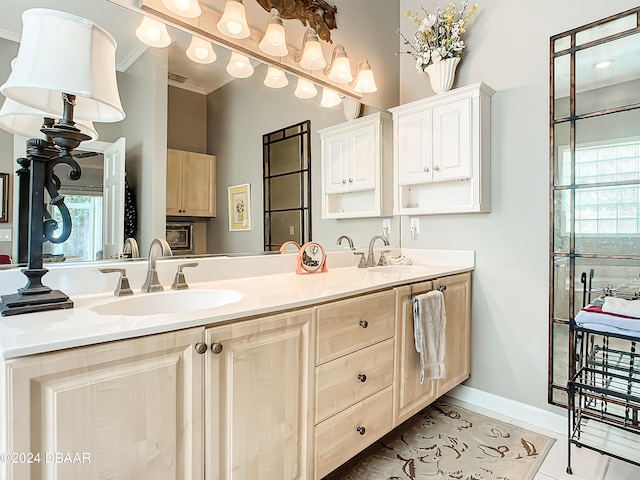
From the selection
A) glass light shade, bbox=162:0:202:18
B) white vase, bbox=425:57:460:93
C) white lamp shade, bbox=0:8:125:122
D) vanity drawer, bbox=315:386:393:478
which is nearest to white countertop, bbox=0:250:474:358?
vanity drawer, bbox=315:386:393:478

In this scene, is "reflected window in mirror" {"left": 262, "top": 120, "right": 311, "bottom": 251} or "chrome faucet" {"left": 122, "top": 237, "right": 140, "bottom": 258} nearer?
"chrome faucet" {"left": 122, "top": 237, "right": 140, "bottom": 258}

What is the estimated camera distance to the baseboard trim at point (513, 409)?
2041 millimetres

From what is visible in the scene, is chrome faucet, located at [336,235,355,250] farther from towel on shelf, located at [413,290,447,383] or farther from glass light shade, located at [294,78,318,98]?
glass light shade, located at [294,78,318,98]

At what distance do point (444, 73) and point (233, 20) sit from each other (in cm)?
136

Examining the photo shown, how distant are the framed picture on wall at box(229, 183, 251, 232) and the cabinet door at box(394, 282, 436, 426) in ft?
2.80

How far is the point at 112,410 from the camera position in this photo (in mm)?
860

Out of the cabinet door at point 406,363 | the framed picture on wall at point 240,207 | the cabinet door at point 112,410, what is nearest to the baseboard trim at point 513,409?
the cabinet door at point 406,363

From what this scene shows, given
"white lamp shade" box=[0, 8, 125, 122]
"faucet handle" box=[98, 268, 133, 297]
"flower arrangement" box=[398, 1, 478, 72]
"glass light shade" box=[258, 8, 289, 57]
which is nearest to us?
"white lamp shade" box=[0, 8, 125, 122]

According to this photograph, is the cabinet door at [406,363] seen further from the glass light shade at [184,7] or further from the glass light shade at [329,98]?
the glass light shade at [184,7]

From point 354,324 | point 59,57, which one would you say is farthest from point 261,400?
point 59,57

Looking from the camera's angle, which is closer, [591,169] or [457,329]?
[591,169]

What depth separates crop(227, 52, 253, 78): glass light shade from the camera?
182 centimetres

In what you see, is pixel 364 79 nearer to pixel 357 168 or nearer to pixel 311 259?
pixel 357 168

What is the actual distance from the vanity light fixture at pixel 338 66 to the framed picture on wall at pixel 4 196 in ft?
5.82
